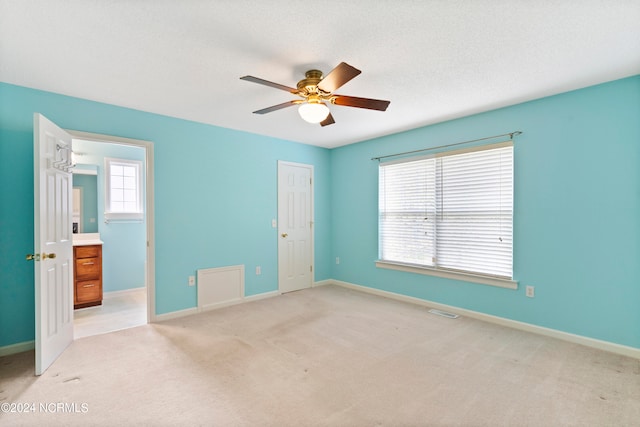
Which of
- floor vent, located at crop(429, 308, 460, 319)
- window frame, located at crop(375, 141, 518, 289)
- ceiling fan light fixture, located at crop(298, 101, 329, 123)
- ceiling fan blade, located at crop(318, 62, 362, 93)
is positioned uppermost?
ceiling fan blade, located at crop(318, 62, 362, 93)

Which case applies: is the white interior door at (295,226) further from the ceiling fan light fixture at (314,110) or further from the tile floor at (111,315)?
the ceiling fan light fixture at (314,110)

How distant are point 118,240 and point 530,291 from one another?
594 cm

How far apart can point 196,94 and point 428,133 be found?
3.06 m

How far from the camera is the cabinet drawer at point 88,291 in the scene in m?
4.19

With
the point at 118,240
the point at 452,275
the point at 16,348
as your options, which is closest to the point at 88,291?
the point at 118,240

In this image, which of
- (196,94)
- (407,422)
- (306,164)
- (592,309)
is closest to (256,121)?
(196,94)

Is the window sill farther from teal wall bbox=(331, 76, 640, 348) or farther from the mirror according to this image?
the mirror

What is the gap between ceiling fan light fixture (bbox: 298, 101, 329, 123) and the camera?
254 cm

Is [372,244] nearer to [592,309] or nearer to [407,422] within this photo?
[592,309]

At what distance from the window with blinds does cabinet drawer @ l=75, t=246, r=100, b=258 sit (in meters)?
4.24

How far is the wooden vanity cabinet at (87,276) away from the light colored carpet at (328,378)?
139cm

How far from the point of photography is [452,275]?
13.2 ft

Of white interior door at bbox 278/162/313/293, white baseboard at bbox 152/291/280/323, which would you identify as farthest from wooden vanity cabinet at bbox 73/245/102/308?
white interior door at bbox 278/162/313/293

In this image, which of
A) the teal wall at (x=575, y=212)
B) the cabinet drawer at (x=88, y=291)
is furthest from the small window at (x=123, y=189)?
the teal wall at (x=575, y=212)
